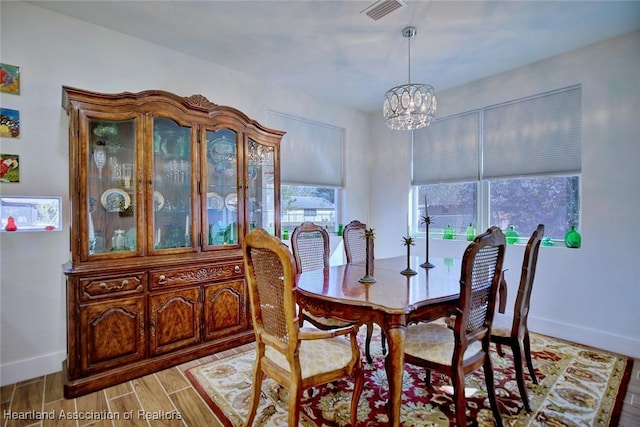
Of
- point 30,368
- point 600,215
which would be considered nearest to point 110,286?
point 30,368

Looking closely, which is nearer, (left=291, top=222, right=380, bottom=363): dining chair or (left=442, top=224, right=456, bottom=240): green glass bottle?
(left=291, top=222, right=380, bottom=363): dining chair

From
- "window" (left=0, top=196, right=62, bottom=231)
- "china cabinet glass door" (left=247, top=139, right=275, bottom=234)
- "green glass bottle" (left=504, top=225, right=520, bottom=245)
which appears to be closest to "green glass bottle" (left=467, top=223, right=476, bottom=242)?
"green glass bottle" (left=504, top=225, right=520, bottom=245)

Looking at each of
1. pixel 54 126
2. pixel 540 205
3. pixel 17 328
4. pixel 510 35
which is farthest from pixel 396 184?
pixel 17 328

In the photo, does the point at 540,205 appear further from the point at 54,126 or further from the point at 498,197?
the point at 54,126

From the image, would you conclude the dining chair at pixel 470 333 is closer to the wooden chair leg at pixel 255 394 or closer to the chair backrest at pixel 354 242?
the wooden chair leg at pixel 255 394

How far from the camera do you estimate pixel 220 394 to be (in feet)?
7.08

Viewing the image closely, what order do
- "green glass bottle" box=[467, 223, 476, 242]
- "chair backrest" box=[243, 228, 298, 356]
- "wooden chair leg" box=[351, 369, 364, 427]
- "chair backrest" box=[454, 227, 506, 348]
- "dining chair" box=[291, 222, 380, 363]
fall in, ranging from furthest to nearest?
1. "green glass bottle" box=[467, 223, 476, 242]
2. "dining chair" box=[291, 222, 380, 363]
3. "wooden chair leg" box=[351, 369, 364, 427]
4. "chair backrest" box=[454, 227, 506, 348]
5. "chair backrest" box=[243, 228, 298, 356]

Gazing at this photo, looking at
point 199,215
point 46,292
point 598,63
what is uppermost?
point 598,63

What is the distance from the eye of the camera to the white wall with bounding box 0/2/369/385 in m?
2.31

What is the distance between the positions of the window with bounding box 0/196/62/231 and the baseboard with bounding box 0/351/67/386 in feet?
3.22

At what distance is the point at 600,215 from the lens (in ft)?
9.58

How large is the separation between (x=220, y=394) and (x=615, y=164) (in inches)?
148

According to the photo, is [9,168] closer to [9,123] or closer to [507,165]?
[9,123]

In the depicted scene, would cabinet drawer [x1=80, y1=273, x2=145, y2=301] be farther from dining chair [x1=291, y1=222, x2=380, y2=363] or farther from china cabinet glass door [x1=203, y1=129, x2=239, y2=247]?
dining chair [x1=291, y1=222, x2=380, y2=363]
